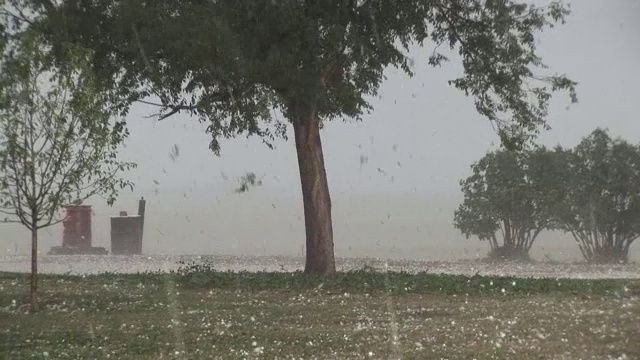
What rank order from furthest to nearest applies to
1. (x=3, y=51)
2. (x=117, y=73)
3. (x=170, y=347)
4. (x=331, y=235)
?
1. (x=331, y=235)
2. (x=117, y=73)
3. (x=3, y=51)
4. (x=170, y=347)

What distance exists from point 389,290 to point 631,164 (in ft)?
41.8

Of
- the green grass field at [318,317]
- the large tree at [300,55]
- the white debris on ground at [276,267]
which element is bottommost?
the green grass field at [318,317]

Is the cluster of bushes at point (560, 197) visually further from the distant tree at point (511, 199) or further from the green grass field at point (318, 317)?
the green grass field at point (318, 317)

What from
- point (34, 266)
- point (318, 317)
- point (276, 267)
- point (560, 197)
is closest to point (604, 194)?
point (560, 197)

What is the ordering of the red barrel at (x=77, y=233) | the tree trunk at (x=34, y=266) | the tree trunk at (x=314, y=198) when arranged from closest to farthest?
the tree trunk at (x=34, y=266) → the tree trunk at (x=314, y=198) → the red barrel at (x=77, y=233)

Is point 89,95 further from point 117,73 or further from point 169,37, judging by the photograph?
point 117,73

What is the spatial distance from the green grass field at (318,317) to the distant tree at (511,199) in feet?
30.7

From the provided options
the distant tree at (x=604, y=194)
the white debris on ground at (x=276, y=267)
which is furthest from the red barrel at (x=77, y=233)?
the distant tree at (x=604, y=194)

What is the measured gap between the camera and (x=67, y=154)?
37.3ft

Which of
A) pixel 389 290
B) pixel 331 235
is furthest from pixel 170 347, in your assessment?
pixel 331 235

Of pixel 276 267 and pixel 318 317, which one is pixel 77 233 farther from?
pixel 318 317

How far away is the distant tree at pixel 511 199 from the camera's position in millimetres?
24609

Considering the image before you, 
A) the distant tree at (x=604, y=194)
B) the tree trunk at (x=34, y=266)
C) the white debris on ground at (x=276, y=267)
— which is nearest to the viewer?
the tree trunk at (x=34, y=266)

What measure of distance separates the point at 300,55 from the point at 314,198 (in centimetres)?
369
